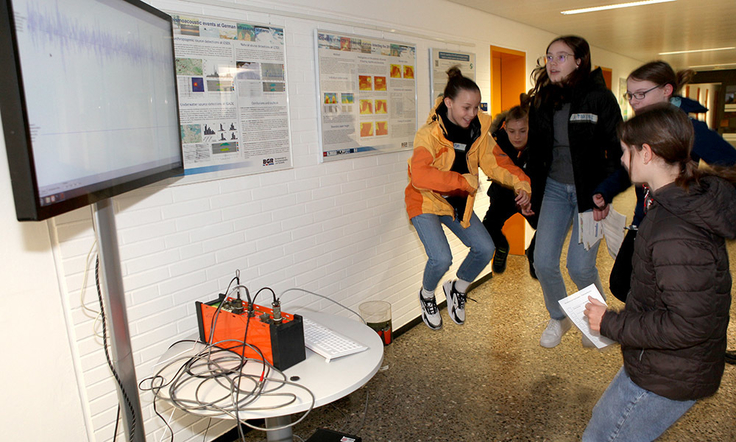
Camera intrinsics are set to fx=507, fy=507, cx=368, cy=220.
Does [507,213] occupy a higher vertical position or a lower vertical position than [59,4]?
lower

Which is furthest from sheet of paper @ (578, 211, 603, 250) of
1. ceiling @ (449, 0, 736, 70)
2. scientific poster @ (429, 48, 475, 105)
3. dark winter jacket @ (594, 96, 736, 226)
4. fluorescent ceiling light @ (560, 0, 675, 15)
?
fluorescent ceiling light @ (560, 0, 675, 15)

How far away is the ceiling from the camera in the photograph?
4.88 metres

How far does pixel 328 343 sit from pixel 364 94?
81.4 inches

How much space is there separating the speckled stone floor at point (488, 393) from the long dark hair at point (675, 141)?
160cm

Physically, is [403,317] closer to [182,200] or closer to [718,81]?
[182,200]

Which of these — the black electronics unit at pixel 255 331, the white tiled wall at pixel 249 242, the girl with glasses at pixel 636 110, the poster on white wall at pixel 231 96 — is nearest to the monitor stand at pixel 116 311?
the black electronics unit at pixel 255 331

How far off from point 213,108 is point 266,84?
1.26 ft

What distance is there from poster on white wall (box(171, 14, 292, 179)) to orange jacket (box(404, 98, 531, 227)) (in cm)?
80

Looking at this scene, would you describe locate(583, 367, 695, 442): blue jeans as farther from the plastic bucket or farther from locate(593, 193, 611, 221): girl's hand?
the plastic bucket

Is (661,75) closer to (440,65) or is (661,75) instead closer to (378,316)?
(440,65)

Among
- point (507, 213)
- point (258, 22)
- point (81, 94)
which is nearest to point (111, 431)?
point (81, 94)

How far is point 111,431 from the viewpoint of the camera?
222 cm


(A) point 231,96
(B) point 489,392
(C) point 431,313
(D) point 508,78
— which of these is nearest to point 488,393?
(B) point 489,392

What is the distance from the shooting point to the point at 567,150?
3.18 m
